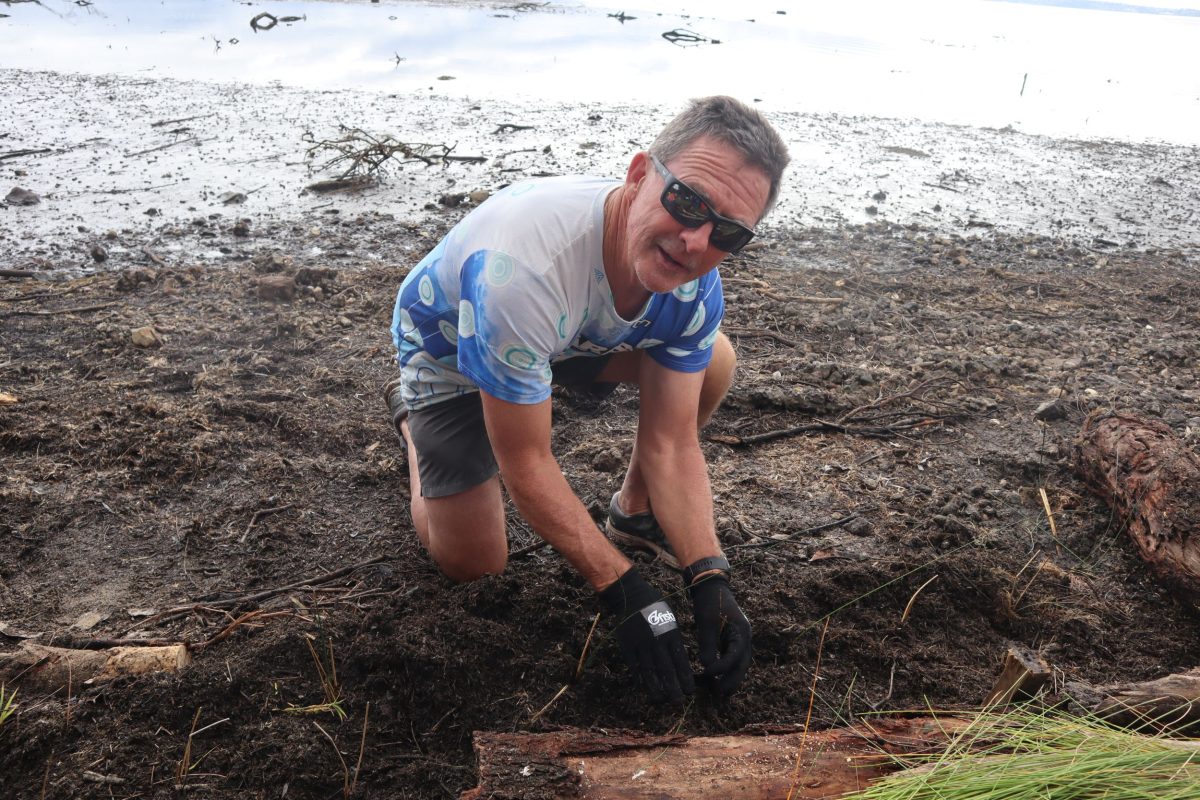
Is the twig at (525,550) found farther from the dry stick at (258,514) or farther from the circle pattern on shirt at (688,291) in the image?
the circle pattern on shirt at (688,291)

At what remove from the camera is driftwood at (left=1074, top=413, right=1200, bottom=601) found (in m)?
2.72

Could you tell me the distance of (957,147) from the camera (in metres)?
8.59

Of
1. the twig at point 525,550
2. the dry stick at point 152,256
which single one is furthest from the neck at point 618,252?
the dry stick at point 152,256

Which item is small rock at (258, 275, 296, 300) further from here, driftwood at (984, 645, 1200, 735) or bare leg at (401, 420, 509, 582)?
driftwood at (984, 645, 1200, 735)

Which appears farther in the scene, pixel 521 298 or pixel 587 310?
pixel 587 310

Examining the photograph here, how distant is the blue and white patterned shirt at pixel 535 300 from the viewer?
2.09 metres

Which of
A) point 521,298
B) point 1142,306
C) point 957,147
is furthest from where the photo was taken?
point 957,147

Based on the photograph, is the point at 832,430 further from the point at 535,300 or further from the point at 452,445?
the point at 535,300

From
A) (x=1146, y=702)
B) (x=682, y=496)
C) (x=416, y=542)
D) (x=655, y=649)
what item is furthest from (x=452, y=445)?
(x=1146, y=702)

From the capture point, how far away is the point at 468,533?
9.03ft

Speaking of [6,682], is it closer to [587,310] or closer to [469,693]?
[469,693]

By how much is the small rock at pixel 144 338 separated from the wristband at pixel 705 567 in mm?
2942

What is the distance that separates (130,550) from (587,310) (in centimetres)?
174

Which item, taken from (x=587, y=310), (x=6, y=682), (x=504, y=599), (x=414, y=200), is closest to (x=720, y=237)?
(x=587, y=310)
